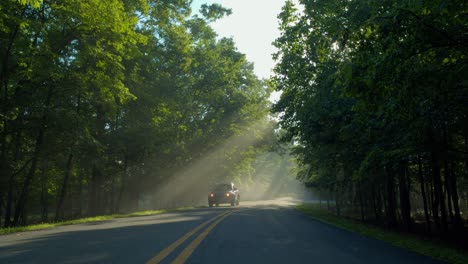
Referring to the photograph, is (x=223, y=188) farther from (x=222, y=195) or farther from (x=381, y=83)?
(x=381, y=83)

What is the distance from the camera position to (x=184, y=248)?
6.66 meters

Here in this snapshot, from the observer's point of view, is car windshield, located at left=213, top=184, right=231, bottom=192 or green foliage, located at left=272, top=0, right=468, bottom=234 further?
car windshield, located at left=213, top=184, right=231, bottom=192

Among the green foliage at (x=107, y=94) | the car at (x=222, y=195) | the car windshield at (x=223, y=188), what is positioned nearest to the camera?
the green foliage at (x=107, y=94)

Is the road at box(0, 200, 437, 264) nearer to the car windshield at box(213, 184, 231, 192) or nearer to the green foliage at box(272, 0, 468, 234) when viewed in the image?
the green foliage at box(272, 0, 468, 234)

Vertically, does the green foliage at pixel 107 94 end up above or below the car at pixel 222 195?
above

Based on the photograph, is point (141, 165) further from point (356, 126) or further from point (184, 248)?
point (184, 248)

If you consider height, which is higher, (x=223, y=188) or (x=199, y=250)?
(x=223, y=188)

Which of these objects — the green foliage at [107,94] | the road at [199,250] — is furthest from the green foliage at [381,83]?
the green foliage at [107,94]

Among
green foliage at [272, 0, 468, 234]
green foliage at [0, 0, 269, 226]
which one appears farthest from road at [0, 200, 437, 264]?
green foliage at [0, 0, 269, 226]

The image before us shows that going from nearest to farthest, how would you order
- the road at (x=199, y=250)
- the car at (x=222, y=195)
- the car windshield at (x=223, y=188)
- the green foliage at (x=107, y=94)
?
the road at (x=199, y=250) → the green foliage at (x=107, y=94) → the car at (x=222, y=195) → the car windshield at (x=223, y=188)

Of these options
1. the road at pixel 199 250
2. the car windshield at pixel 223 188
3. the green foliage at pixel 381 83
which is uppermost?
the green foliage at pixel 381 83

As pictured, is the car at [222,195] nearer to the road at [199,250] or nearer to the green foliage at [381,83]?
the green foliage at [381,83]

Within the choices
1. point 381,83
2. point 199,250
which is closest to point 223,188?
point 199,250

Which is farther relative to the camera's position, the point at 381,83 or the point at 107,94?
the point at 107,94
